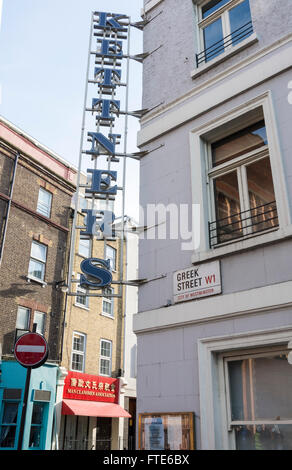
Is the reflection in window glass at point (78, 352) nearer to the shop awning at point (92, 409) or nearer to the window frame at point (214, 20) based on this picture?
the shop awning at point (92, 409)

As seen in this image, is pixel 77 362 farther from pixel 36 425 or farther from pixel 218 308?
pixel 218 308

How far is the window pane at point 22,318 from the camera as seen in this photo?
738 inches

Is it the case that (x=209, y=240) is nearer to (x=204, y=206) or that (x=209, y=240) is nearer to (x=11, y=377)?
(x=204, y=206)

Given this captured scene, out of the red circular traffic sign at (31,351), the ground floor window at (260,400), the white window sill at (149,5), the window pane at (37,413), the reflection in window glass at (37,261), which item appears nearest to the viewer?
the ground floor window at (260,400)

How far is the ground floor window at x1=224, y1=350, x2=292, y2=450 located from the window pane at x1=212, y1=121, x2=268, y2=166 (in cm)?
335

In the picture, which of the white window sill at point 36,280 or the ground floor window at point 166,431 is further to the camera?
the white window sill at point 36,280

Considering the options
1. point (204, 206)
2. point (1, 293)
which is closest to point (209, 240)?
point (204, 206)

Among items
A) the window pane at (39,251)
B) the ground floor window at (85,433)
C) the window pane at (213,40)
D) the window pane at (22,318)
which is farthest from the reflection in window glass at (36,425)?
the window pane at (213,40)

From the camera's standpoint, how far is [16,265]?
19.0 m

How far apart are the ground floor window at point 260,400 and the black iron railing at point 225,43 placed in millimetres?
5668

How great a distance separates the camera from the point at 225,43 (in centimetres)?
799

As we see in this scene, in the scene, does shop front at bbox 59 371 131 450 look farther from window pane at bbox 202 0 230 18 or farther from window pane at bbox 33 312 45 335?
window pane at bbox 202 0 230 18

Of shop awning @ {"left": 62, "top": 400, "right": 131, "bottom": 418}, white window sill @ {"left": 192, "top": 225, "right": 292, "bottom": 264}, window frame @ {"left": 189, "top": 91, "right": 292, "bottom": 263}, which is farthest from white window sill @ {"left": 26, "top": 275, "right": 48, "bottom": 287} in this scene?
white window sill @ {"left": 192, "top": 225, "right": 292, "bottom": 264}
